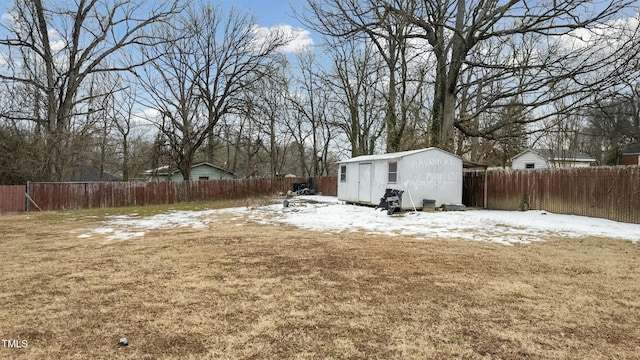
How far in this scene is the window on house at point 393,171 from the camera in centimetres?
1249

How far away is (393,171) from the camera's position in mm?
12695

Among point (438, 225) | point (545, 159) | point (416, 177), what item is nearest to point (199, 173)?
point (416, 177)

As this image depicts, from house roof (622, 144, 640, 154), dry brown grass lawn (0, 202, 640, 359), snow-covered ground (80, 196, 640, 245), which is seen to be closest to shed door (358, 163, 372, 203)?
snow-covered ground (80, 196, 640, 245)

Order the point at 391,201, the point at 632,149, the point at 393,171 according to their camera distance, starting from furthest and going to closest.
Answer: the point at 632,149 < the point at 393,171 < the point at 391,201

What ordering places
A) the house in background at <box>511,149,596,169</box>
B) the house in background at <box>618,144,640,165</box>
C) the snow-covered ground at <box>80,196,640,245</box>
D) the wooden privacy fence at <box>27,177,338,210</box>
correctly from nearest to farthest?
the snow-covered ground at <box>80,196,640,245</box> → the wooden privacy fence at <box>27,177,338,210</box> → the house in background at <box>511,149,596,169</box> → the house in background at <box>618,144,640,165</box>

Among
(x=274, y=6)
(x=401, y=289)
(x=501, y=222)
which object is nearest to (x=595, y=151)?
(x=501, y=222)

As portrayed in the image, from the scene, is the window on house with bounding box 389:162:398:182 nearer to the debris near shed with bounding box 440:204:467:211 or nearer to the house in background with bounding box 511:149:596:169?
the debris near shed with bounding box 440:204:467:211

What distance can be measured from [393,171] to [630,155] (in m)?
25.5

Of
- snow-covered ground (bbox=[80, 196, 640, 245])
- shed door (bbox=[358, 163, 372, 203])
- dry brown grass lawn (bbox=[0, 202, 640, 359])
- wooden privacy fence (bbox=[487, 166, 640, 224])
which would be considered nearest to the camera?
dry brown grass lawn (bbox=[0, 202, 640, 359])

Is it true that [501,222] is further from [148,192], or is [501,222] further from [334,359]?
[148,192]

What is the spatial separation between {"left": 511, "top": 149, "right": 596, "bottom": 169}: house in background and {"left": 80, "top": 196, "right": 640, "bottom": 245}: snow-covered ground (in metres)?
16.8

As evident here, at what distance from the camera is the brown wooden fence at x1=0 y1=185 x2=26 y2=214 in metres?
13.3

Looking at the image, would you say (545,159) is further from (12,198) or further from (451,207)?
(12,198)

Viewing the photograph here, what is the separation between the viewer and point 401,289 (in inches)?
157
